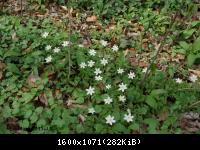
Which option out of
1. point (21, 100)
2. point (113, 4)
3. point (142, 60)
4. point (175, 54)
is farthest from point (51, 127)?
point (113, 4)

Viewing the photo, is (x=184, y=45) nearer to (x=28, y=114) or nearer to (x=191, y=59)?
(x=191, y=59)

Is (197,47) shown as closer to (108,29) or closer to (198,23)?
(198,23)

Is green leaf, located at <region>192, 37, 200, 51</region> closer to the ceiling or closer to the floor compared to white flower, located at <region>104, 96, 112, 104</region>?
closer to the ceiling

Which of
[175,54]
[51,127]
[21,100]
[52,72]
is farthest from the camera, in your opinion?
[175,54]

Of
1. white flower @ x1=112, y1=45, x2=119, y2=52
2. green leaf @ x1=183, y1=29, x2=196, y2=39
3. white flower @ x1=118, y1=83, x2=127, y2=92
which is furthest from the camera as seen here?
green leaf @ x1=183, y1=29, x2=196, y2=39

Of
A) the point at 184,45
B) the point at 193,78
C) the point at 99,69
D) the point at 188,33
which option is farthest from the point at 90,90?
the point at 188,33

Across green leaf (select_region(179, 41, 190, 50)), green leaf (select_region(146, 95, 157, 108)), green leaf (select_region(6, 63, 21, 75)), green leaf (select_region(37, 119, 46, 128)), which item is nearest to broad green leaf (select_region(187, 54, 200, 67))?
green leaf (select_region(179, 41, 190, 50))

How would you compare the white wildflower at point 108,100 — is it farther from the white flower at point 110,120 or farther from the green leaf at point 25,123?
the green leaf at point 25,123

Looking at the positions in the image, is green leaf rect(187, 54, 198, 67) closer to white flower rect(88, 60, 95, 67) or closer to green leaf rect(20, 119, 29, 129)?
white flower rect(88, 60, 95, 67)
